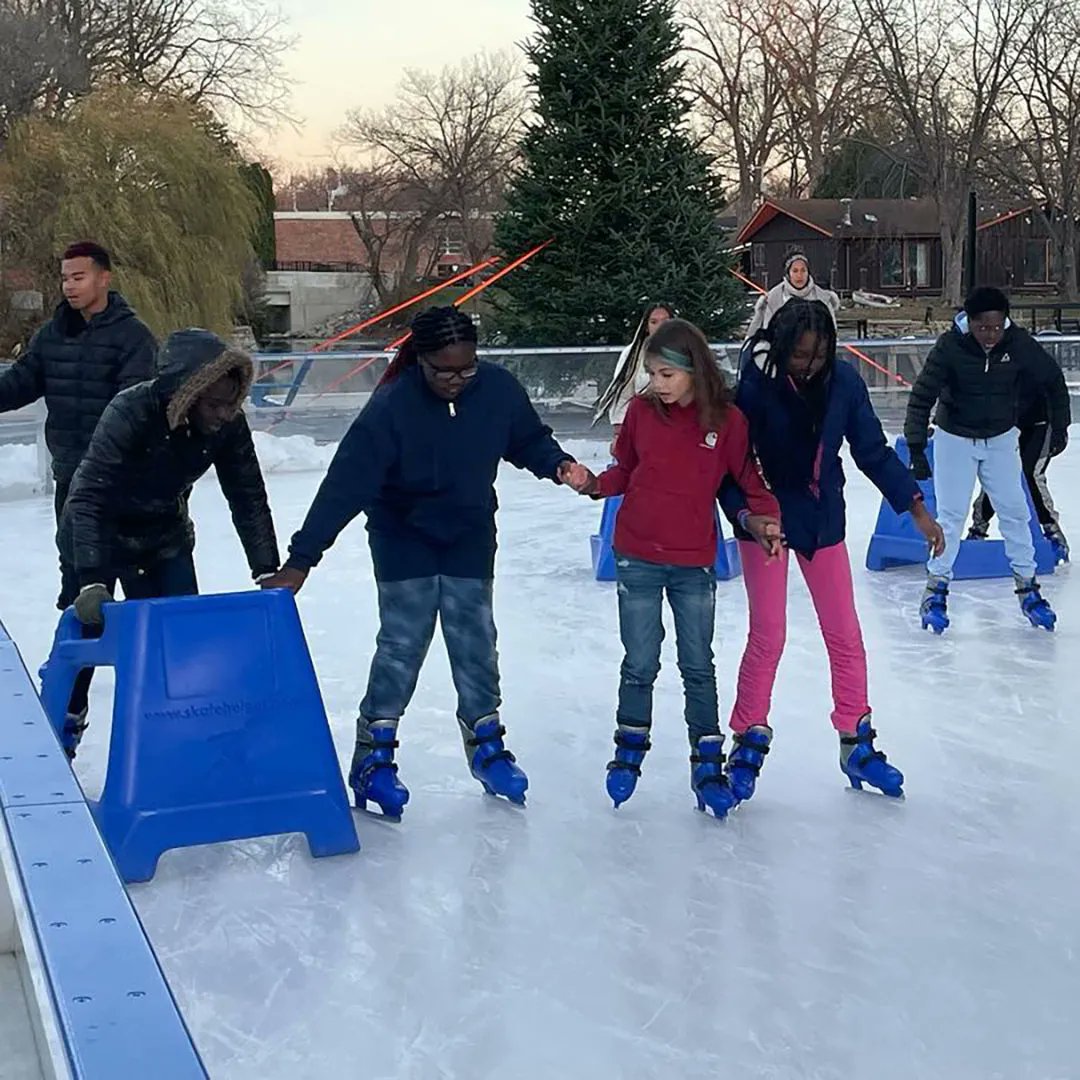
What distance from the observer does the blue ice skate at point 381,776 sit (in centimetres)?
383

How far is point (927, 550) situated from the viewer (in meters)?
7.01

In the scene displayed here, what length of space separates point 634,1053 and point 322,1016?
0.57 meters

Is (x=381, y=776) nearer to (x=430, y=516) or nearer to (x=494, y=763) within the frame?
(x=494, y=763)

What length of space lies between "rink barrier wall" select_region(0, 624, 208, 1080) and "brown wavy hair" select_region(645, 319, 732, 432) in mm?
1954

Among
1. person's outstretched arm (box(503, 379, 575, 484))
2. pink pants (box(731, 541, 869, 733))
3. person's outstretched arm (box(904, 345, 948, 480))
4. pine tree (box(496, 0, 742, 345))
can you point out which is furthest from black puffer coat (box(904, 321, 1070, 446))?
pine tree (box(496, 0, 742, 345))

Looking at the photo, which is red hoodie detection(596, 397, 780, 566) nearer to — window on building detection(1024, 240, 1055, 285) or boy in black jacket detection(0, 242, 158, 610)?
boy in black jacket detection(0, 242, 158, 610)

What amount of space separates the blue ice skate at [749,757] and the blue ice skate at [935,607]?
218cm

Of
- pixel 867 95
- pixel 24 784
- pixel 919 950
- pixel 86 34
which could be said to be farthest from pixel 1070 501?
pixel 867 95

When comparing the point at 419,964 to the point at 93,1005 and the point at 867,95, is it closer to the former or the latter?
the point at 93,1005

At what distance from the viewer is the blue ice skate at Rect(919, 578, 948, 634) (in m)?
5.90

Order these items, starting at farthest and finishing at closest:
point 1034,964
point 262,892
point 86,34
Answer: point 86,34 < point 262,892 < point 1034,964

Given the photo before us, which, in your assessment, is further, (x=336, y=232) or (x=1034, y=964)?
(x=336, y=232)

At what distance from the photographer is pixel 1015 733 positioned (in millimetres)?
4562

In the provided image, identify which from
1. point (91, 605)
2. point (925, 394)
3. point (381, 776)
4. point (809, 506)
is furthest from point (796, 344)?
point (925, 394)
